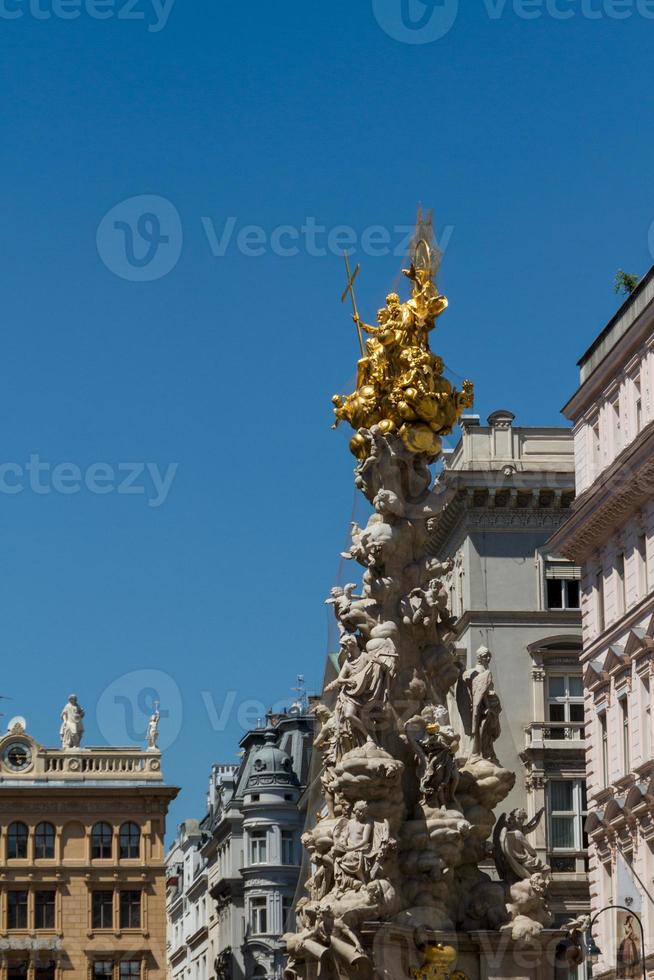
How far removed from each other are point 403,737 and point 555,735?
35247 mm

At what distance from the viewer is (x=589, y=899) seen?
198 feet

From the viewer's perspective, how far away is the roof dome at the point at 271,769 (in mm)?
109375

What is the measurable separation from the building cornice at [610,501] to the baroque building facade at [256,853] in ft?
149

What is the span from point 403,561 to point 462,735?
2.34 m

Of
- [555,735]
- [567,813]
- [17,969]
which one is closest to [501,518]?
[555,735]

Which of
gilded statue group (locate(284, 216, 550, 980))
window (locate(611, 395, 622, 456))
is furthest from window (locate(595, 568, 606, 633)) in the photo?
gilded statue group (locate(284, 216, 550, 980))

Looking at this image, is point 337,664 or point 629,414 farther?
point 629,414

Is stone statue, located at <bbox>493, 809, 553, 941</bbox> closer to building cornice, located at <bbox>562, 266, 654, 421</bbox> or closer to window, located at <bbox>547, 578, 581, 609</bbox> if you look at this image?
building cornice, located at <bbox>562, 266, 654, 421</bbox>

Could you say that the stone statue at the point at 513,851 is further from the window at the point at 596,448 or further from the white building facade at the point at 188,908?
the white building facade at the point at 188,908

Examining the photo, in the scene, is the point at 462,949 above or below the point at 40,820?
below

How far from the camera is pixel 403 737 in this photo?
3047 centimetres

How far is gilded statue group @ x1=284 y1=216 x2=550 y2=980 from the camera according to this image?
97.3 feet

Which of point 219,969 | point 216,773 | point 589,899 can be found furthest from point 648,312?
point 216,773

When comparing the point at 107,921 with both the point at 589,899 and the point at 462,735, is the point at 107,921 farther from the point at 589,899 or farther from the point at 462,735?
the point at 462,735
